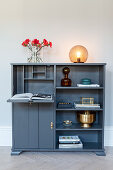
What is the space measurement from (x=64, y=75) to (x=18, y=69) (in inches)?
26.7

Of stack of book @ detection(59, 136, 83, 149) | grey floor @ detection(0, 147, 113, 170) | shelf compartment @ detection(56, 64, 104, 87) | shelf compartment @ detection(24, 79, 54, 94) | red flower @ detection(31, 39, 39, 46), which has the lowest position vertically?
grey floor @ detection(0, 147, 113, 170)

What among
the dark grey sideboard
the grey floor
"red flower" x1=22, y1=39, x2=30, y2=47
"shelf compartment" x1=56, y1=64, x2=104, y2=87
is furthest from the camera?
"shelf compartment" x1=56, y1=64, x2=104, y2=87

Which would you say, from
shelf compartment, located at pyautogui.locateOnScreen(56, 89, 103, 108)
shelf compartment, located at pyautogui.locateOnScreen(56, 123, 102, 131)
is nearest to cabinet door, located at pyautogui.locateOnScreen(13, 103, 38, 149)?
shelf compartment, located at pyautogui.locateOnScreen(56, 123, 102, 131)

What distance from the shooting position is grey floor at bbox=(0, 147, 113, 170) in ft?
6.61

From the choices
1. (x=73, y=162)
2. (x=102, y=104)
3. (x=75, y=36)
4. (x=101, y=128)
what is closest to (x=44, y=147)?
(x=73, y=162)

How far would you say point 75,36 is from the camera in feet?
8.56

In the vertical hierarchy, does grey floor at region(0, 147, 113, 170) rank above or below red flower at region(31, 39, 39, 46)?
below

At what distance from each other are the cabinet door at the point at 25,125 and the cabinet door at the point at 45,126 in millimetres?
66

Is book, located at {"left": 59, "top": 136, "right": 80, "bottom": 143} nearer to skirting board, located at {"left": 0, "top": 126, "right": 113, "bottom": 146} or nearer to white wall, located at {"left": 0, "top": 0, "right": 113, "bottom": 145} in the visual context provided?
skirting board, located at {"left": 0, "top": 126, "right": 113, "bottom": 146}

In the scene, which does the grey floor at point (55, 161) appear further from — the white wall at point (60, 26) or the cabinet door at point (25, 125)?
the white wall at point (60, 26)

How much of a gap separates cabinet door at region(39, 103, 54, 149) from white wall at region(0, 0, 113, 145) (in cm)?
75

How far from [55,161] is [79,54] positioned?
4.65 feet

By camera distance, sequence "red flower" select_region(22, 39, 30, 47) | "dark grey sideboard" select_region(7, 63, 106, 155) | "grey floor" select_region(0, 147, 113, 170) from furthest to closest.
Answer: "red flower" select_region(22, 39, 30, 47)
"dark grey sideboard" select_region(7, 63, 106, 155)
"grey floor" select_region(0, 147, 113, 170)

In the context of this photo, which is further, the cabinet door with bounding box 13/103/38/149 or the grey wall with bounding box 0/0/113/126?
the grey wall with bounding box 0/0/113/126
